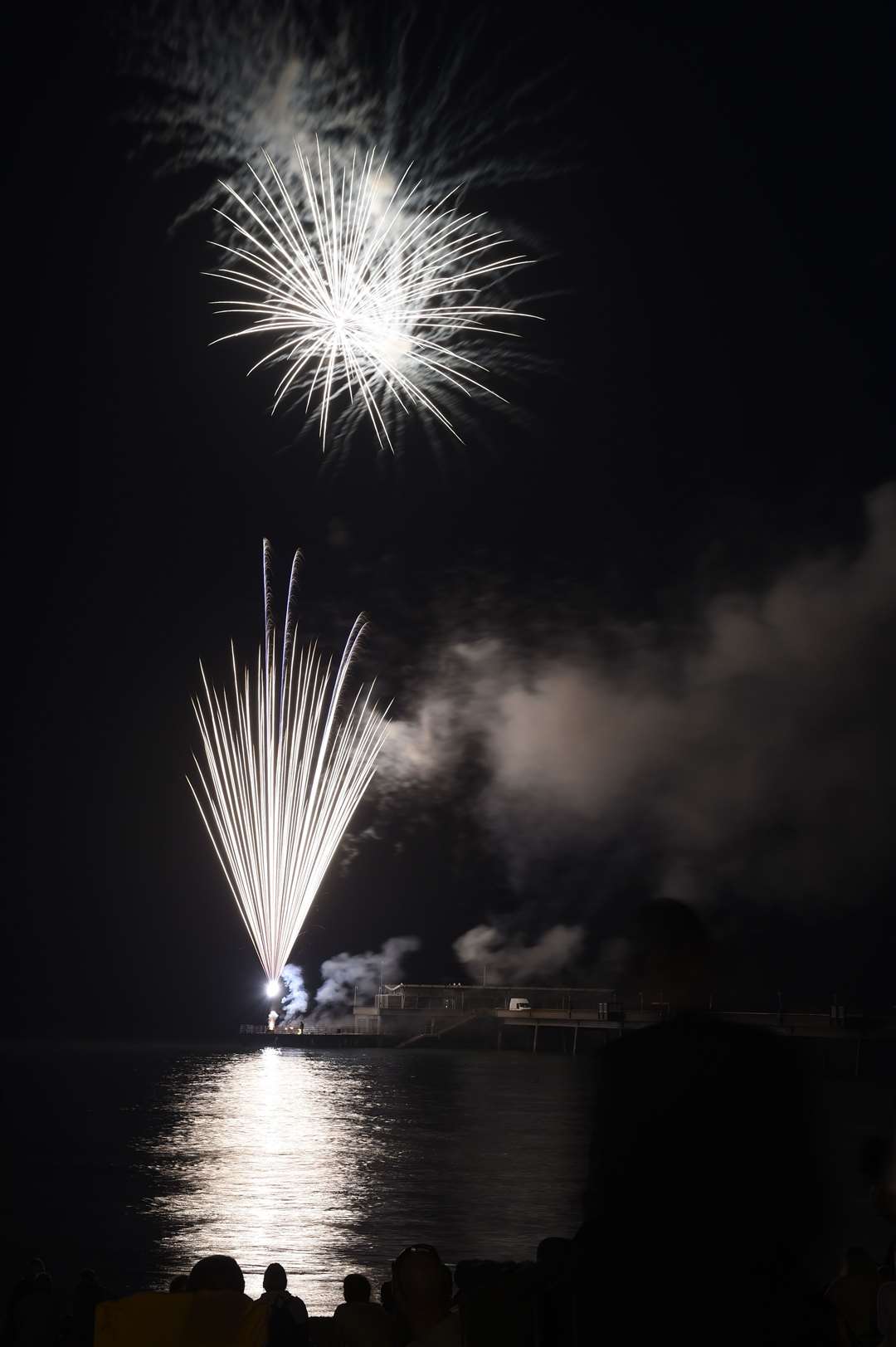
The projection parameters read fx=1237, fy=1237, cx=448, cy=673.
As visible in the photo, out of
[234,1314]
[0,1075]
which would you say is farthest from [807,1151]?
[0,1075]

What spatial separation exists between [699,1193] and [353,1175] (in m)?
47.8

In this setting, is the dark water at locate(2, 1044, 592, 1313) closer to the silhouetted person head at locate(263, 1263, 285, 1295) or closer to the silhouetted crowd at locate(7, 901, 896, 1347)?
the silhouetted crowd at locate(7, 901, 896, 1347)

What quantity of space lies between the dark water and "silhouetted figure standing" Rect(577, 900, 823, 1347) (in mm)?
71

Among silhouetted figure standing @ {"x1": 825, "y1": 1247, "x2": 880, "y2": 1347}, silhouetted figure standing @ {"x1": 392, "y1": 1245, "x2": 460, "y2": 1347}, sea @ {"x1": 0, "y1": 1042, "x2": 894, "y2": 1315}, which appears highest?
silhouetted figure standing @ {"x1": 392, "y1": 1245, "x2": 460, "y2": 1347}

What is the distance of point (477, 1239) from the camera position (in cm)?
3186

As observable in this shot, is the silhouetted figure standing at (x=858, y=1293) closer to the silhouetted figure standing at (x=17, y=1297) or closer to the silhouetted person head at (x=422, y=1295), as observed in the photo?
the silhouetted person head at (x=422, y=1295)

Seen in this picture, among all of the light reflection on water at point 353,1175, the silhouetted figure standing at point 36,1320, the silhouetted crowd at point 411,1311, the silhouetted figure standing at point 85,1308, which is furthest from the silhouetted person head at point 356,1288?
the light reflection on water at point 353,1175

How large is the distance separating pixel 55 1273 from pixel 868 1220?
19.9 meters

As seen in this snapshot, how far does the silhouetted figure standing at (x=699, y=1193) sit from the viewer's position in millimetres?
1682

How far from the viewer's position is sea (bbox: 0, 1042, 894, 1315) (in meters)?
28.0

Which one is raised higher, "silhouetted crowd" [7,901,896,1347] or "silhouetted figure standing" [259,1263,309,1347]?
"silhouetted crowd" [7,901,896,1347]

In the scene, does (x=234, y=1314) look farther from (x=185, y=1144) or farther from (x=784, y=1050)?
(x=185, y=1144)

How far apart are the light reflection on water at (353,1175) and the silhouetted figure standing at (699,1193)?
80 mm

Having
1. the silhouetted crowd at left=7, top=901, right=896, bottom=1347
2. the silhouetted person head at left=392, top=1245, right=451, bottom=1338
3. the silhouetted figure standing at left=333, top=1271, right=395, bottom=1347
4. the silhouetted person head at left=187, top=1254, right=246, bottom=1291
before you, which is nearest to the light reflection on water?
the silhouetted crowd at left=7, top=901, right=896, bottom=1347
